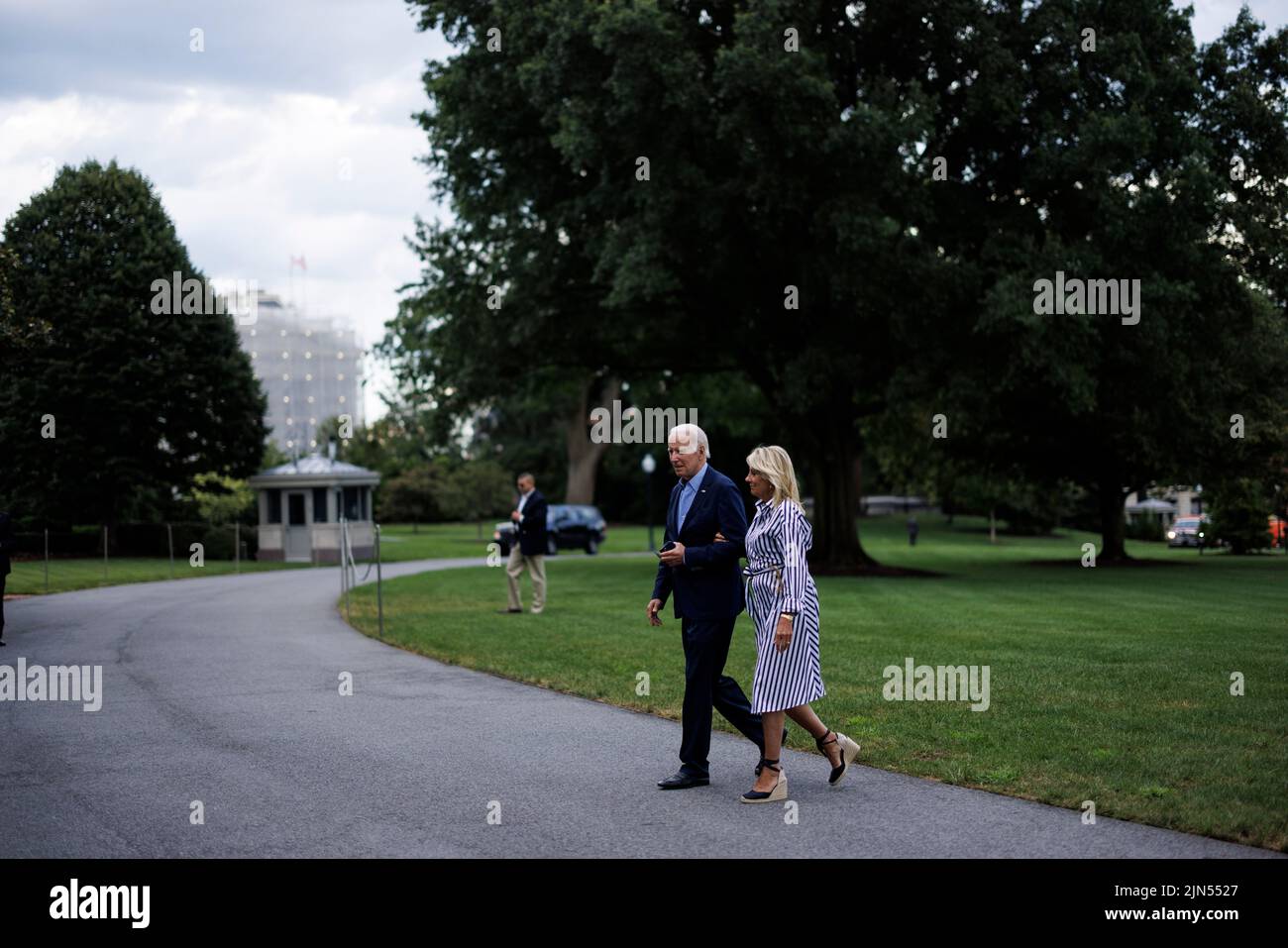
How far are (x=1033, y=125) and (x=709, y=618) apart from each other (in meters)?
22.0

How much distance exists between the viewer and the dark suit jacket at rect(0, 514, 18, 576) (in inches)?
575

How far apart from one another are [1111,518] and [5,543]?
31.6 meters

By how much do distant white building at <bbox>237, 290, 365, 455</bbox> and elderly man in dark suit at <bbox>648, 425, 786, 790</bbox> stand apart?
138 metres

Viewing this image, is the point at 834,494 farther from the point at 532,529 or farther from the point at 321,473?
the point at 321,473

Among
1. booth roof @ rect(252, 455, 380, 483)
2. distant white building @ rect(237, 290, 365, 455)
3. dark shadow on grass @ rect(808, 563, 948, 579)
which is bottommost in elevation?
dark shadow on grass @ rect(808, 563, 948, 579)

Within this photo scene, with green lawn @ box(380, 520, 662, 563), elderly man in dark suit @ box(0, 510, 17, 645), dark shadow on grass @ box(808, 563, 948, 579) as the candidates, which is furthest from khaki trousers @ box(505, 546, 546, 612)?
green lawn @ box(380, 520, 662, 563)

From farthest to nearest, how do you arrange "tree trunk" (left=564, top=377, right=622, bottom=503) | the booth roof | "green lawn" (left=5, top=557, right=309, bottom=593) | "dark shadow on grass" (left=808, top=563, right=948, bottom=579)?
"tree trunk" (left=564, top=377, right=622, bottom=503), the booth roof, "dark shadow on grass" (left=808, top=563, right=948, bottom=579), "green lawn" (left=5, top=557, right=309, bottom=593)

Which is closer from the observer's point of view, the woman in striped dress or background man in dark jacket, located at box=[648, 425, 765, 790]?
the woman in striped dress

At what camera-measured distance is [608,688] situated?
10.8m

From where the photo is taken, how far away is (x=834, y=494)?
3055cm

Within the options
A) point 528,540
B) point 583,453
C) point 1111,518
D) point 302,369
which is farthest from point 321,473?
point 302,369

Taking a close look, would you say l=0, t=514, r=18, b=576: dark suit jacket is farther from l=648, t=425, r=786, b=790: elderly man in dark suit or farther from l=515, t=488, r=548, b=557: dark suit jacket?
l=648, t=425, r=786, b=790: elderly man in dark suit
